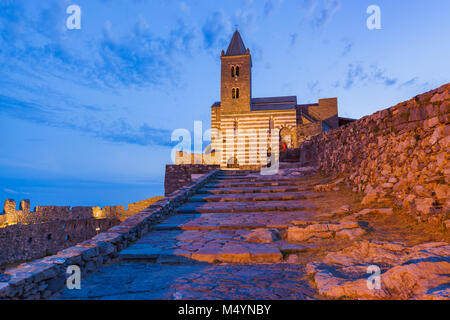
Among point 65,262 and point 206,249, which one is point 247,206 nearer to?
point 206,249

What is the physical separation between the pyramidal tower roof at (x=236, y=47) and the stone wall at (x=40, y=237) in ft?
73.7

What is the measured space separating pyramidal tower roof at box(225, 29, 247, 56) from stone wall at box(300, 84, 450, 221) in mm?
26535

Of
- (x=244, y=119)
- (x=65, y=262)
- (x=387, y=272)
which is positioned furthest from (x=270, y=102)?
(x=65, y=262)

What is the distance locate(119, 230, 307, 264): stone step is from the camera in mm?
3607

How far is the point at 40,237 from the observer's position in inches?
758

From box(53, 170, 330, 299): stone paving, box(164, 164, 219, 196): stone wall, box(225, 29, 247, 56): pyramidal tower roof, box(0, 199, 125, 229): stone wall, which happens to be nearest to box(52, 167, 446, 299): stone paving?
box(53, 170, 330, 299): stone paving

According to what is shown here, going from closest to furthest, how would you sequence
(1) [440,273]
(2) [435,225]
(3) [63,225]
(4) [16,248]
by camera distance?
1. (1) [440,273]
2. (2) [435,225]
3. (4) [16,248]
4. (3) [63,225]

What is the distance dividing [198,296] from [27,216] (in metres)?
27.4

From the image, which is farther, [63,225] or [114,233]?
[63,225]
